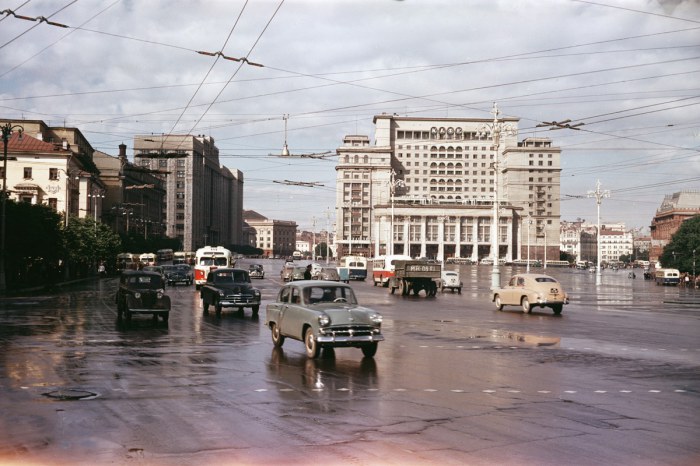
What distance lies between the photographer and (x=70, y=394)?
1138 cm

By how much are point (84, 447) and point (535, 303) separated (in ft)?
86.3

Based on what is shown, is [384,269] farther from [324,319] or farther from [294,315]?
[324,319]

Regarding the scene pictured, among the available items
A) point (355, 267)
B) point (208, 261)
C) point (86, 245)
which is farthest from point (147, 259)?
point (208, 261)

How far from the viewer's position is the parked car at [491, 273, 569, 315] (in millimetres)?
A: 31891

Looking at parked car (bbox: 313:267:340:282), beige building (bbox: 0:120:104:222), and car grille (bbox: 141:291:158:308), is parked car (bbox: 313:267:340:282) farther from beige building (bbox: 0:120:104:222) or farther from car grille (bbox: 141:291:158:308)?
beige building (bbox: 0:120:104:222)

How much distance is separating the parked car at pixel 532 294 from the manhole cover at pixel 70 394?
23716mm

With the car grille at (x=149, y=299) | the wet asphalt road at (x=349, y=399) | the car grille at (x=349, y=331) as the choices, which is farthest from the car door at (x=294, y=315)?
the car grille at (x=149, y=299)

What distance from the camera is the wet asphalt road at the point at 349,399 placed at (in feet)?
26.4

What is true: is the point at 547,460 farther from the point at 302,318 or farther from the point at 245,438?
the point at 302,318

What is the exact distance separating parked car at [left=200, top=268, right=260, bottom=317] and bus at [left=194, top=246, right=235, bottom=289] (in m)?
22.0

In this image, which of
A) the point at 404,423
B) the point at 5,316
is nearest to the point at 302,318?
the point at 404,423

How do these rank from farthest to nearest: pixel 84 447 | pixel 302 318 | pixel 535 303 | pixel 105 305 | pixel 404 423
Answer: pixel 105 305
pixel 535 303
pixel 302 318
pixel 404 423
pixel 84 447

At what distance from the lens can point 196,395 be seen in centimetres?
1141

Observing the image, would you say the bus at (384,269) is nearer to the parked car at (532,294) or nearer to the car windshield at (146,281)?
the parked car at (532,294)
